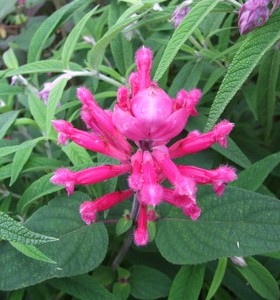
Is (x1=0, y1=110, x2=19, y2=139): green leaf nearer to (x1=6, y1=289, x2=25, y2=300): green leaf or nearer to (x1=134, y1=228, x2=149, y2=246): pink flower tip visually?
(x1=6, y1=289, x2=25, y2=300): green leaf

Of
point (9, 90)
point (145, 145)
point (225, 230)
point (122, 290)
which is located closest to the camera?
point (145, 145)

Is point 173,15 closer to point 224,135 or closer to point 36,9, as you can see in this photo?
point 224,135

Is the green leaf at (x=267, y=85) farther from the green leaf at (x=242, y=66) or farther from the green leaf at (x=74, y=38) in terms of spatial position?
the green leaf at (x=74, y=38)

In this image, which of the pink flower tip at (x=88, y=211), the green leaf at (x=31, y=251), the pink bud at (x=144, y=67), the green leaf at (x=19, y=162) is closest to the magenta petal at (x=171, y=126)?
the pink bud at (x=144, y=67)

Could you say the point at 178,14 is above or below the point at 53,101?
above

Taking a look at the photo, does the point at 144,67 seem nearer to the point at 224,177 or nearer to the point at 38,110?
the point at 224,177

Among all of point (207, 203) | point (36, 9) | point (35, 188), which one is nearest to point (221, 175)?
point (207, 203)

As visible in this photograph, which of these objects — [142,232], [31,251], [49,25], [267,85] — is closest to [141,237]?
[142,232]
